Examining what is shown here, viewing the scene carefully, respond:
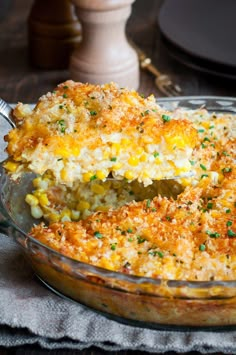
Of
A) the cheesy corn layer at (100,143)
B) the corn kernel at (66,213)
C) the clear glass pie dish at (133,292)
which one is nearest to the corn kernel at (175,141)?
the cheesy corn layer at (100,143)

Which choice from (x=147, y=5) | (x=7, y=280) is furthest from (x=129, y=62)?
(x=7, y=280)

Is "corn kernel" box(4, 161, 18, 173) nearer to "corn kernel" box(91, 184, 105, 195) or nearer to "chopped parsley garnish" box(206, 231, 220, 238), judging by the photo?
"corn kernel" box(91, 184, 105, 195)

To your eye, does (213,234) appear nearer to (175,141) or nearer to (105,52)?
(175,141)

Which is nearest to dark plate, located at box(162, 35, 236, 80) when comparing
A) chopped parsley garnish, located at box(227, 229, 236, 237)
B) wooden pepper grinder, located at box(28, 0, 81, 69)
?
wooden pepper grinder, located at box(28, 0, 81, 69)

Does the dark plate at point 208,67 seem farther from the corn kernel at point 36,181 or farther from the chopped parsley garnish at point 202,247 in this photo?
the chopped parsley garnish at point 202,247

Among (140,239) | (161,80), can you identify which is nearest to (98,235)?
(140,239)
